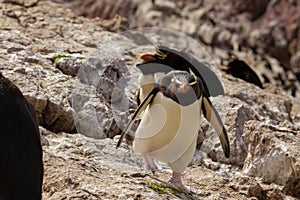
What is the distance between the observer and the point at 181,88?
7.08 metres

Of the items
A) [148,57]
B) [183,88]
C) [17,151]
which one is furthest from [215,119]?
[17,151]

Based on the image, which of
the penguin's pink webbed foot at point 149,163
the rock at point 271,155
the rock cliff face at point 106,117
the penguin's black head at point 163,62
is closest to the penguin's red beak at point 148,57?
the penguin's black head at point 163,62

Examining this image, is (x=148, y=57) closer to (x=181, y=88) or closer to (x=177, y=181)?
(x=181, y=88)

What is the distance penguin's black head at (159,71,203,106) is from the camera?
7114mm

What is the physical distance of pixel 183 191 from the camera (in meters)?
6.88

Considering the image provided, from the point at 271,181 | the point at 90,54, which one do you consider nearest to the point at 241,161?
the point at 271,181

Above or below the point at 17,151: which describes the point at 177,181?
→ below

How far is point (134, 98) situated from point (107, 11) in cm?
1640

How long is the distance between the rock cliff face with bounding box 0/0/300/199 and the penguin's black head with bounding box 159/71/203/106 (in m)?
0.73

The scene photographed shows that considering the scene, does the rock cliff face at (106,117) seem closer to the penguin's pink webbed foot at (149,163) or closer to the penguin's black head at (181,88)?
the penguin's pink webbed foot at (149,163)

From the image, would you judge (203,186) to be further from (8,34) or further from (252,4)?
(252,4)

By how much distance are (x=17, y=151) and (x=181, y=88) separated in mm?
2085

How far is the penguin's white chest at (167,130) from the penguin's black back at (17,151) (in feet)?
5.25

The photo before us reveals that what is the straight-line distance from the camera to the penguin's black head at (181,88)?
7.11m
